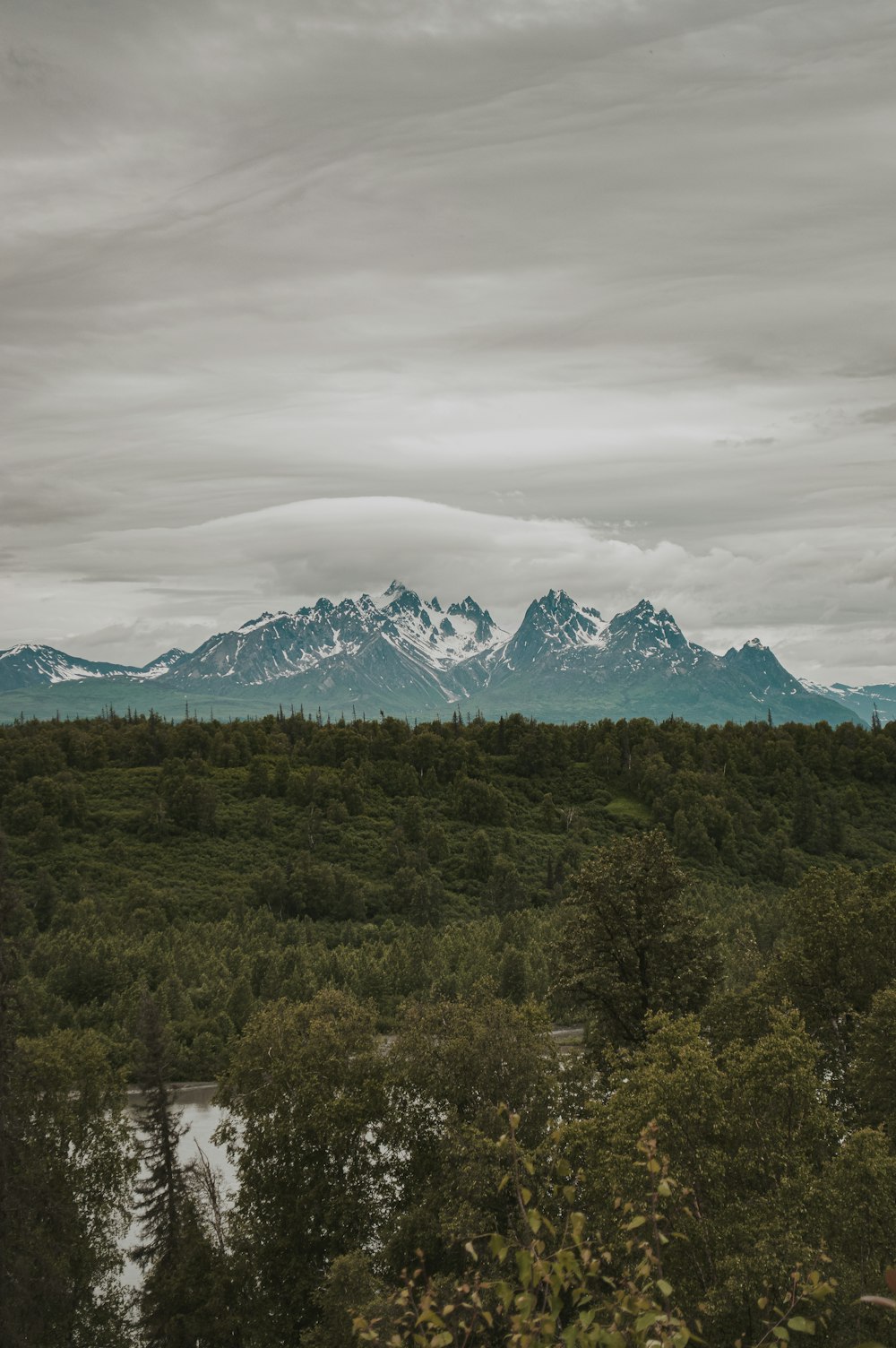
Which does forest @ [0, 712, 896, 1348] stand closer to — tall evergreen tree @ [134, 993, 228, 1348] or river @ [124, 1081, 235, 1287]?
tall evergreen tree @ [134, 993, 228, 1348]

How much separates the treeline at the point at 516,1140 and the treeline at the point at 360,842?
32.7m

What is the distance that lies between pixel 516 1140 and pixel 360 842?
370ft

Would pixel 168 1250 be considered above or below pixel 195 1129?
above

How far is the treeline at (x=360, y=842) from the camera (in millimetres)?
90438

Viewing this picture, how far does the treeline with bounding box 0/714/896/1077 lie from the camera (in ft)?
297

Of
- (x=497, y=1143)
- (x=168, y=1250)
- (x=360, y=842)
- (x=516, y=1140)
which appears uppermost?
(x=497, y=1143)

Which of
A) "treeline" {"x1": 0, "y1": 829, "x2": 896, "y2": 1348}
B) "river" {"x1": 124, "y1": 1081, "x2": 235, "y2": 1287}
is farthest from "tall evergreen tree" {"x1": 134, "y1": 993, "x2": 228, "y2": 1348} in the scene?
"river" {"x1": 124, "y1": 1081, "x2": 235, "y2": 1287}

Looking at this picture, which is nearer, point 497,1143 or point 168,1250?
point 497,1143

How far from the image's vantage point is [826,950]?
1549 inches

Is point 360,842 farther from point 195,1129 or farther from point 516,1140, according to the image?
point 516,1140

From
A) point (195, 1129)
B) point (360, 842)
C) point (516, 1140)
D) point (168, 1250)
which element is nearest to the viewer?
point (516, 1140)

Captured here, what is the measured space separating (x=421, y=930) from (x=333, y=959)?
568 inches

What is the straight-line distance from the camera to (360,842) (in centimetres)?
13650

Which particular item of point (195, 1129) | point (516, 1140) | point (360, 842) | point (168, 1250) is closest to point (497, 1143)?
point (516, 1140)
